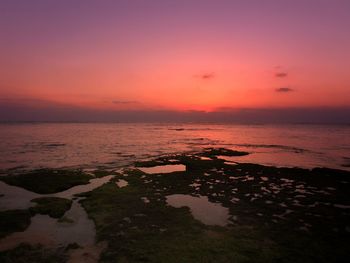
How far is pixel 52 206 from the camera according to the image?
15914 millimetres

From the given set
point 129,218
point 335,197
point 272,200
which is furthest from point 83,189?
point 335,197

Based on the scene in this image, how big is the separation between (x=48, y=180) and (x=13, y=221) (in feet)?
30.6

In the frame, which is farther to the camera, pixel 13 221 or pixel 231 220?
pixel 231 220

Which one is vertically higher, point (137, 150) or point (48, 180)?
point (48, 180)

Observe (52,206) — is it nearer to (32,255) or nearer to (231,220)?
(32,255)

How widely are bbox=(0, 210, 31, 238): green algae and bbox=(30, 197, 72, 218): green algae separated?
677 millimetres

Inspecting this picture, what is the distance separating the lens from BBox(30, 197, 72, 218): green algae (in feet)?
49.3

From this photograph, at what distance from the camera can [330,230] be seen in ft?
41.9

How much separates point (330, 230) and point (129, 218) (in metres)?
9.33

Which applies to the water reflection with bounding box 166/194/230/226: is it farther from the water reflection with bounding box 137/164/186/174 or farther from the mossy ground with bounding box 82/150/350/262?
the water reflection with bounding box 137/164/186/174

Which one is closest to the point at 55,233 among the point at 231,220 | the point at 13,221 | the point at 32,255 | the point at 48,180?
the point at 32,255

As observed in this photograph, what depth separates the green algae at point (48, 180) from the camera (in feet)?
66.6

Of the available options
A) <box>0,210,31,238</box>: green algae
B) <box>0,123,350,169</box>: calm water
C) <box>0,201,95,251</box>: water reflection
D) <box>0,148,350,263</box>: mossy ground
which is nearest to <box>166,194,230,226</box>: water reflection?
<box>0,148,350,263</box>: mossy ground

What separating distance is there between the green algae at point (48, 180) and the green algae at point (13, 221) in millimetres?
4824
